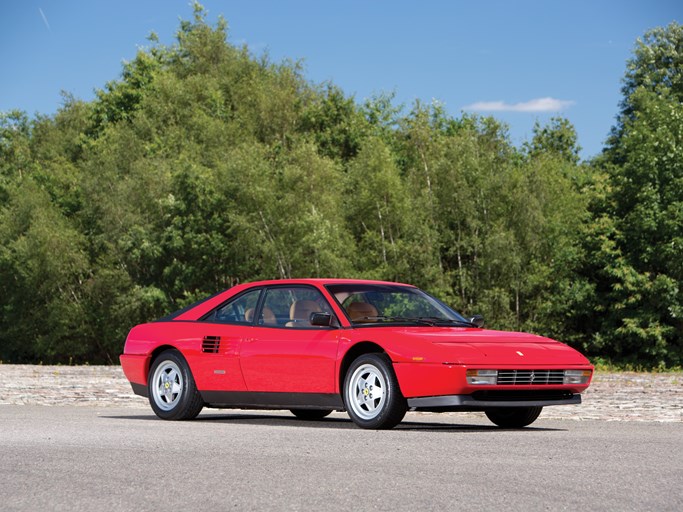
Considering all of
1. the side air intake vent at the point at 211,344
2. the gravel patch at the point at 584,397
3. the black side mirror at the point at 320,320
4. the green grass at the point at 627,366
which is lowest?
the green grass at the point at 627,366

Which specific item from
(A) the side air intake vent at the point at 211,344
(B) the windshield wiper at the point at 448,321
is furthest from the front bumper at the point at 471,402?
(A) the side air intake vent at the point at 211,344

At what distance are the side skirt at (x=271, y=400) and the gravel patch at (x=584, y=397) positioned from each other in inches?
138

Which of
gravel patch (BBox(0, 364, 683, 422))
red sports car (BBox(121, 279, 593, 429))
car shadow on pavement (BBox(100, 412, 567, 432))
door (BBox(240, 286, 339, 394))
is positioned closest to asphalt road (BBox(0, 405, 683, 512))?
car shadow on pavement (BBox(100, 412, 567, 432))

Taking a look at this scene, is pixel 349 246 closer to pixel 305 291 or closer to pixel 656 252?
pixel 656 252

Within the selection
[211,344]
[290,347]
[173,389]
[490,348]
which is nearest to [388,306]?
[290,347]

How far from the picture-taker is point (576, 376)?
37.8 ft

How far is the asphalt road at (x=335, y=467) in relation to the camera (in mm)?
6660

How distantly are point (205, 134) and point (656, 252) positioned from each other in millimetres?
31769

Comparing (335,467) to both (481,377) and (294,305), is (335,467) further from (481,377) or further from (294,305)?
(294,305)

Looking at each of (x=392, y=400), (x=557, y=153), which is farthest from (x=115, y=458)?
(x=557, y=153)

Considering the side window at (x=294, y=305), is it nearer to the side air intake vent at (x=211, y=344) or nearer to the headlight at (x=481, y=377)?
the side air intake vent at (x=211, y=344)

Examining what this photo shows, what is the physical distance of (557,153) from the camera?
73.4 m

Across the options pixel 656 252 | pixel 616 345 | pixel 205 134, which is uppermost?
pixel 205 134

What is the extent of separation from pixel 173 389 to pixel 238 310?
3.79ft
